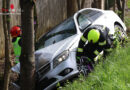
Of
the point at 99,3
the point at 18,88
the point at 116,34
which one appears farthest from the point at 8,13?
the point at 99,3

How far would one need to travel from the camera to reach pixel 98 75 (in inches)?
183

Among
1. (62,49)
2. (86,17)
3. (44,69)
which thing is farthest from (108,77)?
(86,17)

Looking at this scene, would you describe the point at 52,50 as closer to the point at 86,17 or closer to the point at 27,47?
the point at 27,47

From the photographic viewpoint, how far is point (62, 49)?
18.5 feet

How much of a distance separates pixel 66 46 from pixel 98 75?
126 cm

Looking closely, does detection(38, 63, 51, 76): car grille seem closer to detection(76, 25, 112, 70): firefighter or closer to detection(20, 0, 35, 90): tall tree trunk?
detection(20, 0, 35, 90): tall tree trunk

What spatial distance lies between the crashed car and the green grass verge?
20.3 inches

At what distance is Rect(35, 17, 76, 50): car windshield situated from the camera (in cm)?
638

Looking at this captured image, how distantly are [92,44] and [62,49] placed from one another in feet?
2.08

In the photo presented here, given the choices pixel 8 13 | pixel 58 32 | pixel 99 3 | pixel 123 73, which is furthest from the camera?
pixel 99 3

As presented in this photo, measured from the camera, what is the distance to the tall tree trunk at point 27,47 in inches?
200

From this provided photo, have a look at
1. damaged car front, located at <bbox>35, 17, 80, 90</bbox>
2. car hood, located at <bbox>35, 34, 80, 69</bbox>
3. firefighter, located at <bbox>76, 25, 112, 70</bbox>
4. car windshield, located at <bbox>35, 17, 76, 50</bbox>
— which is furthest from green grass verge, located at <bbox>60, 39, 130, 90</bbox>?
car windshield, located at <bbox>35, 17, 76, 50</bbox>

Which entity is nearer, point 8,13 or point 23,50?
point 23,50

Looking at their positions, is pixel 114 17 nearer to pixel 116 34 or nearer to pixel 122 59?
pixel 116 34
